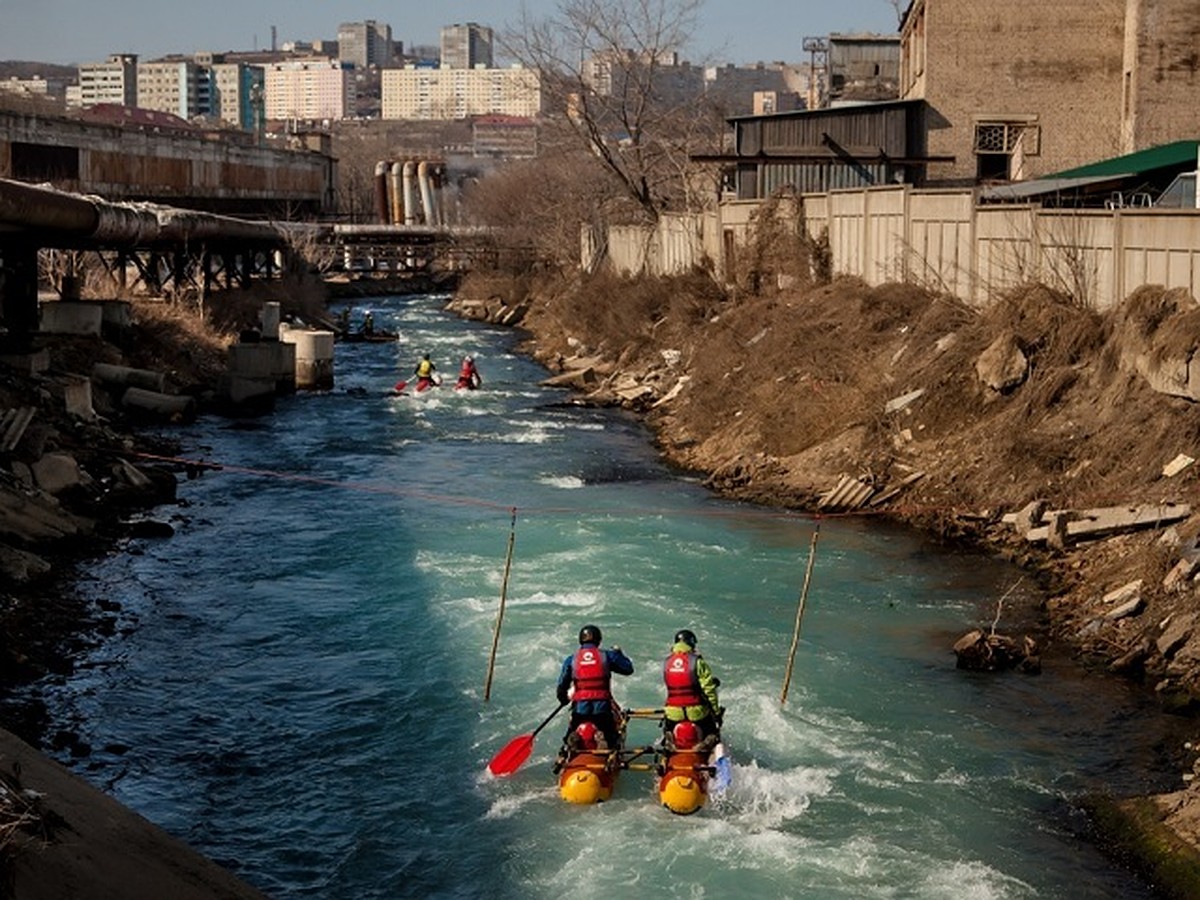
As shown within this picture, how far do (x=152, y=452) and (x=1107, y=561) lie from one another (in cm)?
2057

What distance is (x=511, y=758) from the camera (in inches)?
684

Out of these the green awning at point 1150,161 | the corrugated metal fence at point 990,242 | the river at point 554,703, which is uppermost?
the green awning at point 1150,161

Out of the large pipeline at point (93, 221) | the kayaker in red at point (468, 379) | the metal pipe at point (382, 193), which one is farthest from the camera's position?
the metal pipe at point (382, 193)

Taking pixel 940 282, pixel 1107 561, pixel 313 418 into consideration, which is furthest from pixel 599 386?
pixel 1107 561

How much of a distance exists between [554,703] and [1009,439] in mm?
11960

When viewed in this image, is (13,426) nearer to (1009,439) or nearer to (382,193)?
(1009,439)

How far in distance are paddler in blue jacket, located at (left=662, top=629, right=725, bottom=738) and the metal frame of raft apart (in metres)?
0.33

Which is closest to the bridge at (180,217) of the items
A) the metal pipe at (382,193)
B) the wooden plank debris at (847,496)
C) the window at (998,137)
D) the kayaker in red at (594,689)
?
the metal pipe at (382,193)

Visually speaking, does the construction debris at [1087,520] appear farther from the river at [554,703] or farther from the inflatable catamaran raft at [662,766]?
the inflatable catamaran raft at [662,766]

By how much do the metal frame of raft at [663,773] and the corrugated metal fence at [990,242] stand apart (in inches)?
560

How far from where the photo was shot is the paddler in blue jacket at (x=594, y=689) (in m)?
17.1

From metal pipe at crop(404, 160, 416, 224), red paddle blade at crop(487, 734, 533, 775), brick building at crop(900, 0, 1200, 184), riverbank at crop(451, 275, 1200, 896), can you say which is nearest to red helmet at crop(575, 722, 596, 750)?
red paddle blade at crop(487, 734, 533, 775)

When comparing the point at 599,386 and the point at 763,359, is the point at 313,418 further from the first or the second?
the point at 763,359

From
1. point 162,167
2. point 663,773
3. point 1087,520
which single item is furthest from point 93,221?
point 162,167
